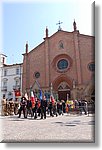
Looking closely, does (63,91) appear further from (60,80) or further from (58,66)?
(58,66)

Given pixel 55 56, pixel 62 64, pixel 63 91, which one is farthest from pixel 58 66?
pixel 63 91

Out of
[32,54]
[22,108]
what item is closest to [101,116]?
[22,108]

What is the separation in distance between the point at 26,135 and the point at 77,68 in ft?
36.2

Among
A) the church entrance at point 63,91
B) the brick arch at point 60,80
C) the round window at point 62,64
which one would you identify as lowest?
the church entrance at point 63,91

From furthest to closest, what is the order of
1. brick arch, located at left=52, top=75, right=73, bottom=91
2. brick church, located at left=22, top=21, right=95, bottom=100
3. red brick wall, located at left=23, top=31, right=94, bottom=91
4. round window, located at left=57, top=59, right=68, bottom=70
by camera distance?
round window, located at left=57, top=59, right=68, bottom=70 → brick arch, located at left=52, top=75, right=73, bottom=91 → brick church, located at left=22, top=21, right=95, bottom=100 → red brick wall, located at left=23, top=31, right=94, bottom=91

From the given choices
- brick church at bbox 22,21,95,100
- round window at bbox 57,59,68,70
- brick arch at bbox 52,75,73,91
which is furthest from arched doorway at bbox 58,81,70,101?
round window at bbox 57,59,68,70

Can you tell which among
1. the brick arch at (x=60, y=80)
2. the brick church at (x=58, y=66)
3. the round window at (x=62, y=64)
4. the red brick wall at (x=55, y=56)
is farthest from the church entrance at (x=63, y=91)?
the round window at (x=62, y=64)

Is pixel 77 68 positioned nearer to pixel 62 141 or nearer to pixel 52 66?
pixel 52 66

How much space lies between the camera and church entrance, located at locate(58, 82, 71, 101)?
49.8 ft

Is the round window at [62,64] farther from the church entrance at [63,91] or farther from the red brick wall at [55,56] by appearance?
the church entrance at [63,91]

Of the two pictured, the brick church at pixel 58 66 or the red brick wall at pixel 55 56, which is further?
the brick church at pixel 58 66

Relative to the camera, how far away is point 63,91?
600 inches

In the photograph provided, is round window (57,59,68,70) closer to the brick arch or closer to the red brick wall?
the red brick wall

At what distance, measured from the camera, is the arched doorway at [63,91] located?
15.2 meters
